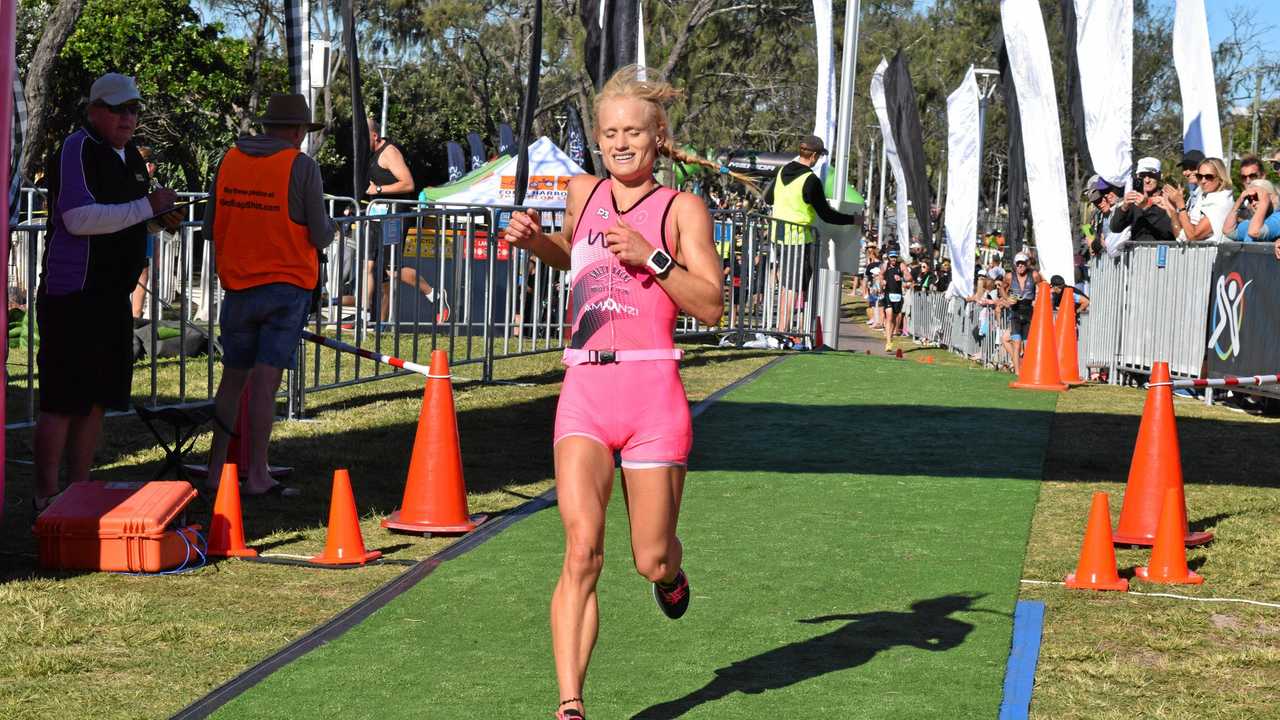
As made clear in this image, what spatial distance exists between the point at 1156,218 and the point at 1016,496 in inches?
303

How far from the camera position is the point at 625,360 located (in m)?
4.73

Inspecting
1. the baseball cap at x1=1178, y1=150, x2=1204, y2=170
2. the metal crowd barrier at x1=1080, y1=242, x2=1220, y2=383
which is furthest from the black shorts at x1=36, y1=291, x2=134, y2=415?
the baseball cap at x1=1178, y1=150, x2=1204, y2=170

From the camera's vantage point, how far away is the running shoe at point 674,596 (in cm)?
513

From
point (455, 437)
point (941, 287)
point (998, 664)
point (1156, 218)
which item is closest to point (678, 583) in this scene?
point (998, 664)

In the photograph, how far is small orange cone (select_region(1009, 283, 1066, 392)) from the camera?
1504 cm

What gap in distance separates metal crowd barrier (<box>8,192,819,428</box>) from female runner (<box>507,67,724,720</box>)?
5626 mm

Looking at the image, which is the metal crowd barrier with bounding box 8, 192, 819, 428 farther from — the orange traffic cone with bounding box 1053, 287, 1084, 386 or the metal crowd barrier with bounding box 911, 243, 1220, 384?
the metal crowd barrier with bounding box 911, 243, 1220, 384

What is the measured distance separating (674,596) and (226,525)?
2.79 meters

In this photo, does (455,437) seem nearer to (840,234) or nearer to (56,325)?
(56,325)

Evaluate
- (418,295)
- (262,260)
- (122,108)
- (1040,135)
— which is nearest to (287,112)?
(262,260)

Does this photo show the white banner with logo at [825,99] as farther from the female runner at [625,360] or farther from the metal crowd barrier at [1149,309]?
the female runner at [625,360]

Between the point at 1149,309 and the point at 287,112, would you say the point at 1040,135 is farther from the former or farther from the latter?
the point at 287,112

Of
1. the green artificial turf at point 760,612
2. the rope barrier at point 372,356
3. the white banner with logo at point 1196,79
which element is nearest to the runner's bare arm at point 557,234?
the green artificial turf at point 760,612

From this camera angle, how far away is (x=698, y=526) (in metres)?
8.15
